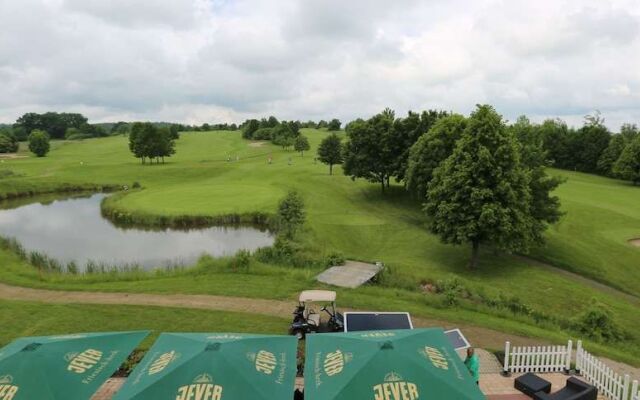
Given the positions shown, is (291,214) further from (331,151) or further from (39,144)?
(39,144)

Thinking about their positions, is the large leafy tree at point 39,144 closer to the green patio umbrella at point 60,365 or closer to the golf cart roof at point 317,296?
the golf cart roof at point 317,296

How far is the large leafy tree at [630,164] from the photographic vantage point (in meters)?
65.8

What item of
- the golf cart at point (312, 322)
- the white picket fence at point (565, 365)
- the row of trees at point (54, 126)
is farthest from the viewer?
the row of trees at point (54, 126)

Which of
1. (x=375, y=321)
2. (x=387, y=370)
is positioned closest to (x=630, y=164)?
(x=375, y=321)

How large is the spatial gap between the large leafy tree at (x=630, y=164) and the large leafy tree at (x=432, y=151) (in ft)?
135

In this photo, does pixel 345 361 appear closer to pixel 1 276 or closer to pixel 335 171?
pixel 1 276

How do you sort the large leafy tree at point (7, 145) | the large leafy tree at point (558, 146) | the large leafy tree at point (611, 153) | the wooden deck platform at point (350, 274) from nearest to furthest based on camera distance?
the wooden deck platform at point (350, 274) < the large leafy tree at point (611, 153) < the large leafy tree at point (558, 146) < the large leafy tree at point (7, 145)

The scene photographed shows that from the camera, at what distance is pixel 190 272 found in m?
22.7

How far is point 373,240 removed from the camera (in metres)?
35.5

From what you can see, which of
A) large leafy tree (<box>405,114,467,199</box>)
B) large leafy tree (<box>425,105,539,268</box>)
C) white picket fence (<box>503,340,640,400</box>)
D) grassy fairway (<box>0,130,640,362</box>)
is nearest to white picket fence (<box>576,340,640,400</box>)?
white picket fence (<box>503,340,640,400</box>)

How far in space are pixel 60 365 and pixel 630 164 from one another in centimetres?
7724

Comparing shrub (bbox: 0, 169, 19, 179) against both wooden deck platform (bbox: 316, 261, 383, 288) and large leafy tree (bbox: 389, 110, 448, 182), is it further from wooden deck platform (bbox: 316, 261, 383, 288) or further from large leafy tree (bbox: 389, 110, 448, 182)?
wooden deck platform (bbox: 316, 261, 383, 288)

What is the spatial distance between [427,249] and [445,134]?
1137 centimetres

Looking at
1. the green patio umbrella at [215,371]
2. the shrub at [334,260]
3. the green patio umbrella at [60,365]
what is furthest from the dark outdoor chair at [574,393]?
the shrub at [334,260]
